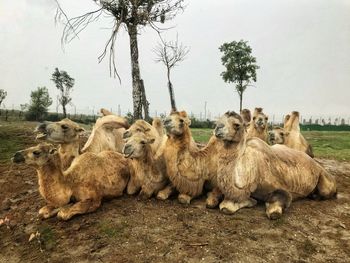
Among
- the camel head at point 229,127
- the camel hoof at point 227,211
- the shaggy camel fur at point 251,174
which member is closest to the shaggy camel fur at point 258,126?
the shaggy camel fur at point 251,174

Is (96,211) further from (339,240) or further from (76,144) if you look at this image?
(339,240)

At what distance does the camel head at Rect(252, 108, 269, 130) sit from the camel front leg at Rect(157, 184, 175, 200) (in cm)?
435

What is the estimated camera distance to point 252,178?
686cm

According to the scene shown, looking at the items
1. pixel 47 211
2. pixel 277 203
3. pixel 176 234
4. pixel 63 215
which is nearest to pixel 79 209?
pixel 63 215

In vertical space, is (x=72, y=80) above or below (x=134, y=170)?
above

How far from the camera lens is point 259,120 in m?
11.0

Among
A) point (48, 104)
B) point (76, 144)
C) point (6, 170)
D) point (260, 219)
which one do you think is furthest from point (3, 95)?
point (260, 219)

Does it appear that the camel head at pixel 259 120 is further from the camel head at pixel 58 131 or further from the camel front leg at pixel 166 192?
the camel head at pixel 58 131

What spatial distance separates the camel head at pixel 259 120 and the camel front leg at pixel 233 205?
14.2ft

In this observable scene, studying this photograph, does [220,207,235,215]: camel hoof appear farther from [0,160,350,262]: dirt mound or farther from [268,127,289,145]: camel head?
[268,127,289,145]: camel head

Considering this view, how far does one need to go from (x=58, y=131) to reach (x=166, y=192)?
2.44 meters

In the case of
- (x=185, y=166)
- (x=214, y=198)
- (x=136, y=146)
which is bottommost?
(x=214, y=198)

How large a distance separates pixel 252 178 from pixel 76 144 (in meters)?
3.69

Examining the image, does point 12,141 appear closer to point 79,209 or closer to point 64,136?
point 64,136
